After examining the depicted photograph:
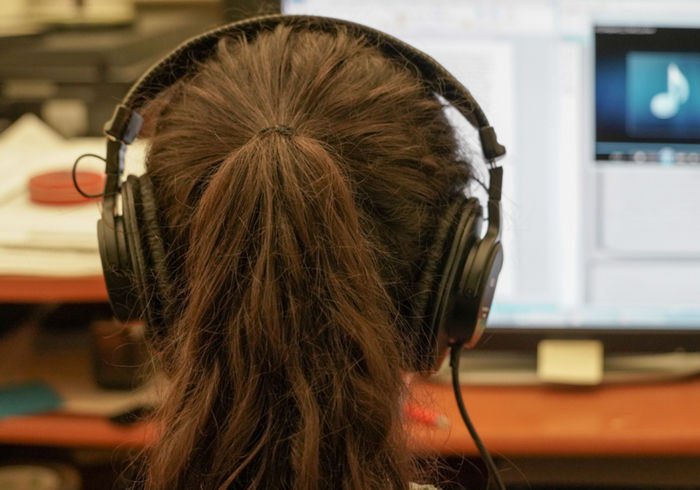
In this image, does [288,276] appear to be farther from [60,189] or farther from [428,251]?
[60,189]

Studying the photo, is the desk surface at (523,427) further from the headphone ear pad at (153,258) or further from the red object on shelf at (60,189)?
the headphone ear pad at (153,258)

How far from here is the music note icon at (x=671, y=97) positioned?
0.75 meters

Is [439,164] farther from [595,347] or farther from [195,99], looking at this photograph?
[595,347]

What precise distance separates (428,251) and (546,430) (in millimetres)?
378

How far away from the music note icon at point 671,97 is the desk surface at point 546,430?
1.13 ft

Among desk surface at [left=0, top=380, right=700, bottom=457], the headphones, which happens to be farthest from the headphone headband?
desk surface at [left=0, top=380, right=700, bottom=457]

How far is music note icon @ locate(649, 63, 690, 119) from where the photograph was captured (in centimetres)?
75

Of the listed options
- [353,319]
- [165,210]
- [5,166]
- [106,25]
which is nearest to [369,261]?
[353,319]

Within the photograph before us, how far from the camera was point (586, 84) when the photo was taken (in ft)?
2.45

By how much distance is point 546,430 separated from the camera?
0.70 metres

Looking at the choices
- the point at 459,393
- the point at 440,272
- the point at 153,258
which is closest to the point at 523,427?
the point at 459,393

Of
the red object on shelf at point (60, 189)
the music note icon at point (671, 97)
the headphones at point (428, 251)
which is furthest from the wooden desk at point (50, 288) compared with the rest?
the music note icon at point (671, 97)

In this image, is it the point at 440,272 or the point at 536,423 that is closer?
the point at 440,272

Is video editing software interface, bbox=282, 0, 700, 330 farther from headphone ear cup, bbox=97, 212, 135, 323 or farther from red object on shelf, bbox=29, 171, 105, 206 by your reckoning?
headphone ear cup, bbox=97, 212, 135, 323
